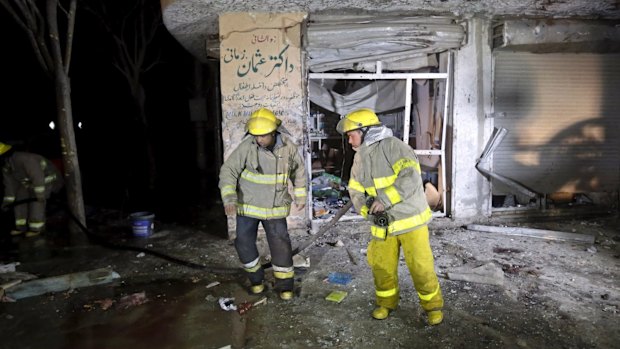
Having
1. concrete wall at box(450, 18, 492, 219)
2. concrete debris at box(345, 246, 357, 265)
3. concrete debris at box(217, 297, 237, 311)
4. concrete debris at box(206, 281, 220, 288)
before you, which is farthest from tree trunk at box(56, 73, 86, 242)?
concrete wall at box(450, 18, 492, 219)

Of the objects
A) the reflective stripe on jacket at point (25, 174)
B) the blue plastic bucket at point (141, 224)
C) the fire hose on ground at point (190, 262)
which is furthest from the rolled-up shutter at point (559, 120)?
the reflective stripe on jacket at point (25, 174)

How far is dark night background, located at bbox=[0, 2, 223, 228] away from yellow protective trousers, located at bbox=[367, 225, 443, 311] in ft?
25.0

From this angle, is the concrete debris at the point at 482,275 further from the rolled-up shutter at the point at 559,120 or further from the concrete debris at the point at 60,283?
the concrete debris at the point at 60,283

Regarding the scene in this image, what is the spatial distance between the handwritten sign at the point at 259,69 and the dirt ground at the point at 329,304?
73.3 inches

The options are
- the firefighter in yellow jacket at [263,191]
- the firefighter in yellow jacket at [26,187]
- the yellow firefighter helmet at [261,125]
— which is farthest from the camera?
the firefighter in yellow jacket at [26,187]

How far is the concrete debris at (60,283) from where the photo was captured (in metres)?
4.25

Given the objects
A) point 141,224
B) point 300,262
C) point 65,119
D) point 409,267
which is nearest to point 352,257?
point 300,262

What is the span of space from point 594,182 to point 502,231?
2.22 meters

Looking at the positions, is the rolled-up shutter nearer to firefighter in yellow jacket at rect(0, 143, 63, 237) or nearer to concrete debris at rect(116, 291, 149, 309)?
Result: concrete debris at rect(116, 291, 149, 309)

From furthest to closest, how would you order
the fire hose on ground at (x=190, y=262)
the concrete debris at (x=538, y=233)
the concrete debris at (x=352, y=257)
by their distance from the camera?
1. the concrete debris at (x=538, y=233)
2. the concrete debris at (x=352, y=257)
3. the fire hose on ground at (x=190, y=262)

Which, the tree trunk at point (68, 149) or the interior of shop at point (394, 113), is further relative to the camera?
the interior of shop at point (394, 113)

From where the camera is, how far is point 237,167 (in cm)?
394

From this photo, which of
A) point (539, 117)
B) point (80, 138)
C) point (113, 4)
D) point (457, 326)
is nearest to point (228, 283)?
point (457, 326)

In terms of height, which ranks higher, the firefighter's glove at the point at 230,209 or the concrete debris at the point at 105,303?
the firefighter's glove at the point at 230,209
